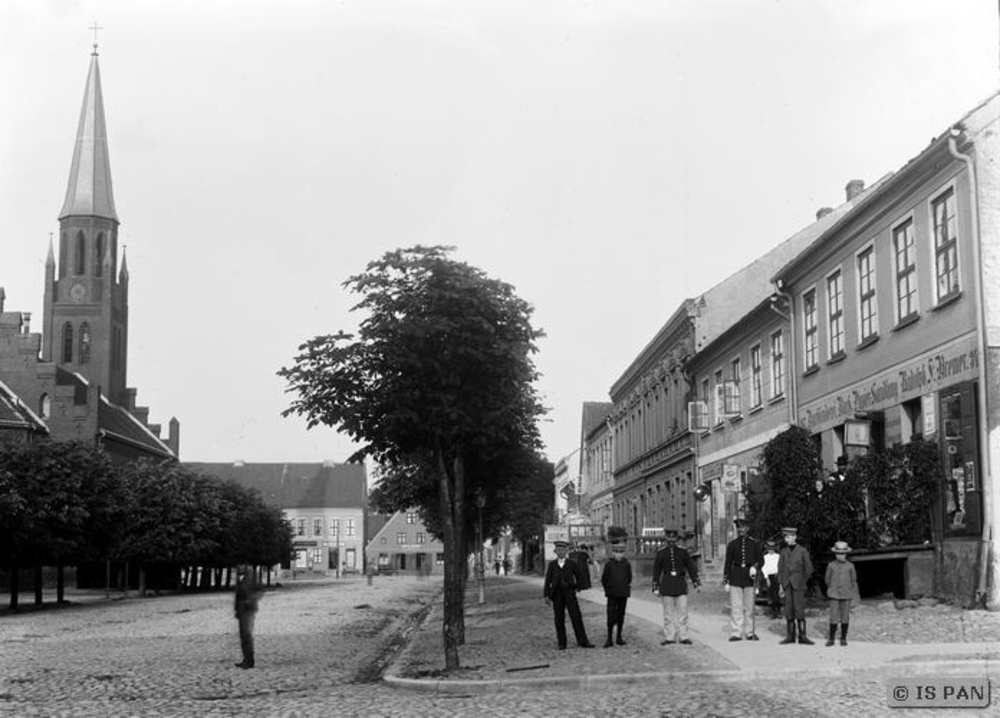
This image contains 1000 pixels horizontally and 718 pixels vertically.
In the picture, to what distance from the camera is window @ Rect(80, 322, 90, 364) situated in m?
93.7

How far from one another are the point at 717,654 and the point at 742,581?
187 cm

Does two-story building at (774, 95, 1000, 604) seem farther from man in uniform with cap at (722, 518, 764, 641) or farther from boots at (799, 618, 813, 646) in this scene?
man in uniform with cap at (722, 518, 764, 641)

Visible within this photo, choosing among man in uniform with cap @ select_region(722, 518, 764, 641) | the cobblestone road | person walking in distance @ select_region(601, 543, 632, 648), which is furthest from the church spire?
man in uniform with cap @ select_region(722, 518, 764, 641)

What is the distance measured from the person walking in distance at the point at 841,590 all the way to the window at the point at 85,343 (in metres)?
84.5

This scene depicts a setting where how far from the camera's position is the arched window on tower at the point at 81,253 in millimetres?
95188

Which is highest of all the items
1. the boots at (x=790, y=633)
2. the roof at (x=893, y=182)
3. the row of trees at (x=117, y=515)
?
the roof at (x=893, y=182)

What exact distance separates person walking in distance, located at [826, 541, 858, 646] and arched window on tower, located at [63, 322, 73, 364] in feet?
279

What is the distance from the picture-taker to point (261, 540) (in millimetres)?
70812

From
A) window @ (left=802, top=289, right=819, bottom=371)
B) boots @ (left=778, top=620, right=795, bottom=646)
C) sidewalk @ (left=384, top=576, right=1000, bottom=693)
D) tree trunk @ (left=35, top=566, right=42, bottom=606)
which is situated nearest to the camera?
sidewalk @ (left=384, top=576, right=1000, bottom=693)

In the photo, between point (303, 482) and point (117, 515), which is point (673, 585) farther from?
point (303, 482)

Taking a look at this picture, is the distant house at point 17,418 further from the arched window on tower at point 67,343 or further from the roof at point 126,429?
the arched window on tower at point 67,343

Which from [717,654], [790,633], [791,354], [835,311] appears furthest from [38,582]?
[717,654]

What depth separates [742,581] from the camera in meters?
17.9

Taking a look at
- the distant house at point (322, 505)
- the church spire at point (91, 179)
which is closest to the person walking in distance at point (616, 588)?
the church spire at point (91, 179)
